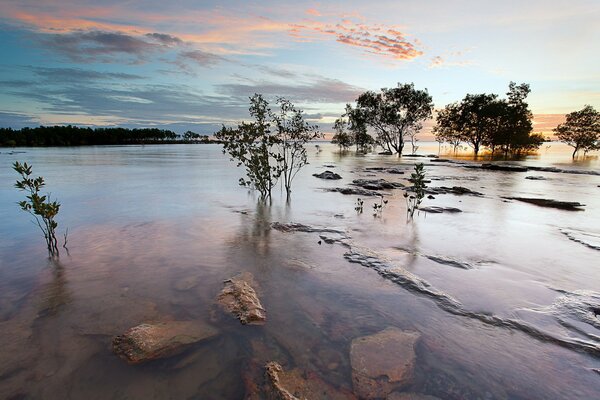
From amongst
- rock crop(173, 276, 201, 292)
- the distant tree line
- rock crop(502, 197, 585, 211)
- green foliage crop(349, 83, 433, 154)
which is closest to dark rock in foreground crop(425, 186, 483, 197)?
rock crop(502, 197, 585, 211)

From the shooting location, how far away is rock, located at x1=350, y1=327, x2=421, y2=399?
13.6 ft

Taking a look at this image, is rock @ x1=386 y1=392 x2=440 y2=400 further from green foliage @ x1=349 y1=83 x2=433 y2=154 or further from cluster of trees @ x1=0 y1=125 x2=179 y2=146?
cluster of trees @ x1=0 y1=125 x2=179 y2=146

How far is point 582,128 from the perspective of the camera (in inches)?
2741

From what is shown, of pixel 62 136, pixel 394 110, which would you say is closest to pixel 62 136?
pixel 62 136

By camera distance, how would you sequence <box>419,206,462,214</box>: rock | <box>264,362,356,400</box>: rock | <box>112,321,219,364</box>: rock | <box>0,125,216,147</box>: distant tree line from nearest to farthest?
<box>264,362,356,400</box>: rock, <box>112,321,219,364</box>: rock, <box>419,206,462,214</box>: rock, <box>0,125,216,147</box>: distant tree line

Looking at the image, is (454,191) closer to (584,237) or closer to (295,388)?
(584,237)

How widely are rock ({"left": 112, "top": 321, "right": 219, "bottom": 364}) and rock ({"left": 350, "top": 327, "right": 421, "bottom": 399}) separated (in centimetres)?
253

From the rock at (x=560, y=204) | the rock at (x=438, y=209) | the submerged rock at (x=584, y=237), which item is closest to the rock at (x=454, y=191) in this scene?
the rock at (x=560, y=204)

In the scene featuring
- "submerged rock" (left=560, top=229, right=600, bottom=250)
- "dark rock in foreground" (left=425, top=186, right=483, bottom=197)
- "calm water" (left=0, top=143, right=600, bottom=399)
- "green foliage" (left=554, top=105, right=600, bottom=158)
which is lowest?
"submerged rock" (left=560, top=229, right=600, bottom=250)

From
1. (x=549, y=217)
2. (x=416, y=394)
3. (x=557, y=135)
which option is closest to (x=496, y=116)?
(x=557, y=135)

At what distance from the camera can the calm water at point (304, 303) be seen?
436 centimetres

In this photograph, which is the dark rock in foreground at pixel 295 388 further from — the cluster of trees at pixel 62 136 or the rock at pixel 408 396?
the cluster of trees at pixel 62 136

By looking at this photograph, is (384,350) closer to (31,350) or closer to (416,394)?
(416,394)

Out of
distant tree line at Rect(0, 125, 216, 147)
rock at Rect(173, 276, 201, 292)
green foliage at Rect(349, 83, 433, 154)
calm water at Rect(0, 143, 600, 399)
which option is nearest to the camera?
calm water at Rect(0, 143, 600, 399)
